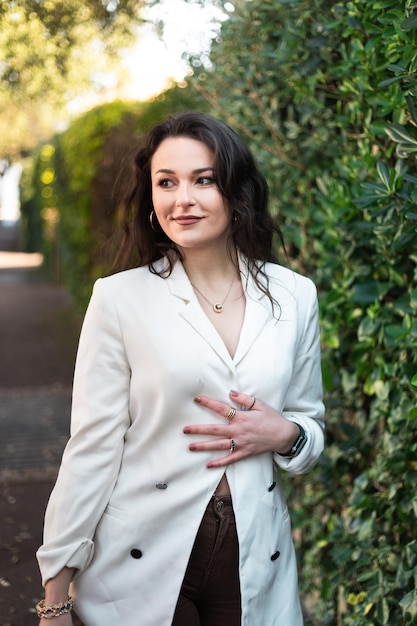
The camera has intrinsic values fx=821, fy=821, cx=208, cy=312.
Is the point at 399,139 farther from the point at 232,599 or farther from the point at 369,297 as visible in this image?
the point at 232,599

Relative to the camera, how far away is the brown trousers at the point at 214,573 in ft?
7.11

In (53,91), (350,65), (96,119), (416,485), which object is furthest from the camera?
(96,119)

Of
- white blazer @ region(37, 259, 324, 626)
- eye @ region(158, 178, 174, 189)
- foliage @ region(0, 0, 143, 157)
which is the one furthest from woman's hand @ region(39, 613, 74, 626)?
foliage @ region(0, 0, 143, 157)

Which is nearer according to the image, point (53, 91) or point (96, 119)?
point (53, 91)

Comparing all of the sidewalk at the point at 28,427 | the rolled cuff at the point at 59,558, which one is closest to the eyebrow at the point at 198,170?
the rolled cuff at the point at 59,558

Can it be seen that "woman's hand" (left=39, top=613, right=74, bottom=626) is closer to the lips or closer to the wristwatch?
the wristwatch

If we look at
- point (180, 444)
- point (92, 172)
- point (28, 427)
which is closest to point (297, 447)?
point (180, 444)

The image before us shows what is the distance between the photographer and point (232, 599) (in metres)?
2.23

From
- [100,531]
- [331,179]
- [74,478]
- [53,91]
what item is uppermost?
[53,91]

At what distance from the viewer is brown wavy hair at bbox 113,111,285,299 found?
2.26 metres

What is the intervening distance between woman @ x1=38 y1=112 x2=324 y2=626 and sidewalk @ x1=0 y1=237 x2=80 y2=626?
182 cm

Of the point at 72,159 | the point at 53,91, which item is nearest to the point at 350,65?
the point at 53,91

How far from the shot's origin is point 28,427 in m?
7.32

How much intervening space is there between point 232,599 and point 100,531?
1.34 ft
